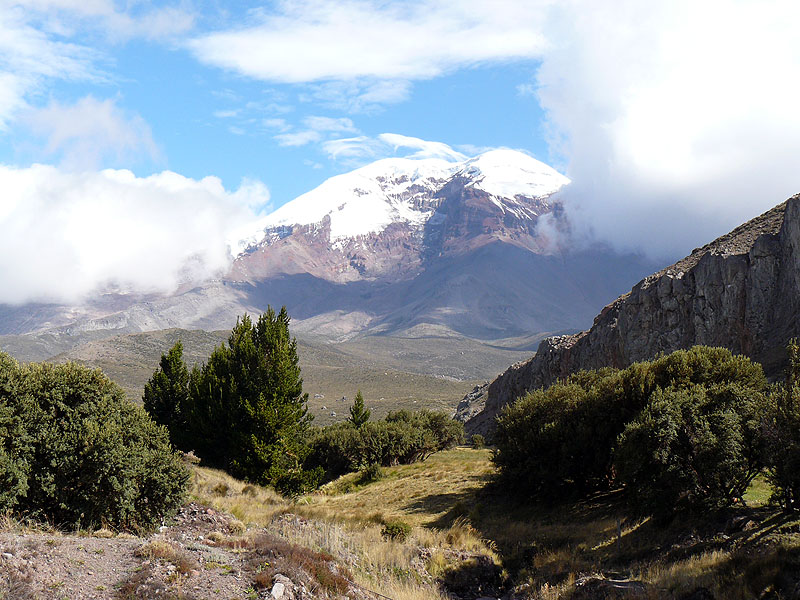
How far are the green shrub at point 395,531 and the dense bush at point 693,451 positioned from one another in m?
6.84

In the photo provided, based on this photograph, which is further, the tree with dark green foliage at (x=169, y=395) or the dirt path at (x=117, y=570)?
the tree with dark green foliage at (x=169, y=395)

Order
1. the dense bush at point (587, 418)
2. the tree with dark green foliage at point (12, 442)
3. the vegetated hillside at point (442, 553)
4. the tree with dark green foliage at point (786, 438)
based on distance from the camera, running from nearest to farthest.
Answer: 1. the vegetated hillside at point (442, 553)
2. the tree with dark green foliage at point (12, 442)
3. the tree with dark green foliage at point (786, 438)
4. the dense bush at point (587, 418)

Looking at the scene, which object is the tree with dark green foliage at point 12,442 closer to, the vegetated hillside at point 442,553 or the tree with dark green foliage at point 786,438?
the vegetated hillside at point 442,553

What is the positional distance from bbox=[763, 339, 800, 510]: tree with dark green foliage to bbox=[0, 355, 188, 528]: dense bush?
49.8 feet

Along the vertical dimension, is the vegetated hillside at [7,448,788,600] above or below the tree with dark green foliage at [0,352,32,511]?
below

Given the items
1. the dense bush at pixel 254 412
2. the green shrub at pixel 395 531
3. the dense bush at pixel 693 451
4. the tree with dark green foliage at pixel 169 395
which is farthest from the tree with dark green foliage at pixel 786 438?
the tree with dark green foliage at pixel 169 395

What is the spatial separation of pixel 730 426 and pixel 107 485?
16.5m

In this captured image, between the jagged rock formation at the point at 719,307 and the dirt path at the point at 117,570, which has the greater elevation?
the jagged rock formation at the point at 719,307

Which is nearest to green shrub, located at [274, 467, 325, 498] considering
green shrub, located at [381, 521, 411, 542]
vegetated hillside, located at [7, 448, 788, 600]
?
vegetated hillside, located at [7, 448, 788, 600]

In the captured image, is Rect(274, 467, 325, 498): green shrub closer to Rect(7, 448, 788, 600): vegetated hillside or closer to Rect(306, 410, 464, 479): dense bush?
Rect(7, 448, 788, 600): vegetated hillside

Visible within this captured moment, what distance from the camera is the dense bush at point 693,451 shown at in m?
16.6

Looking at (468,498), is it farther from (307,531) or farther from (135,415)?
(135,415)

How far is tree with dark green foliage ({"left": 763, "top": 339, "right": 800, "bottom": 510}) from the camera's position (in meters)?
13.8

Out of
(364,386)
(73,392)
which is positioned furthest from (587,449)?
(364,386)
